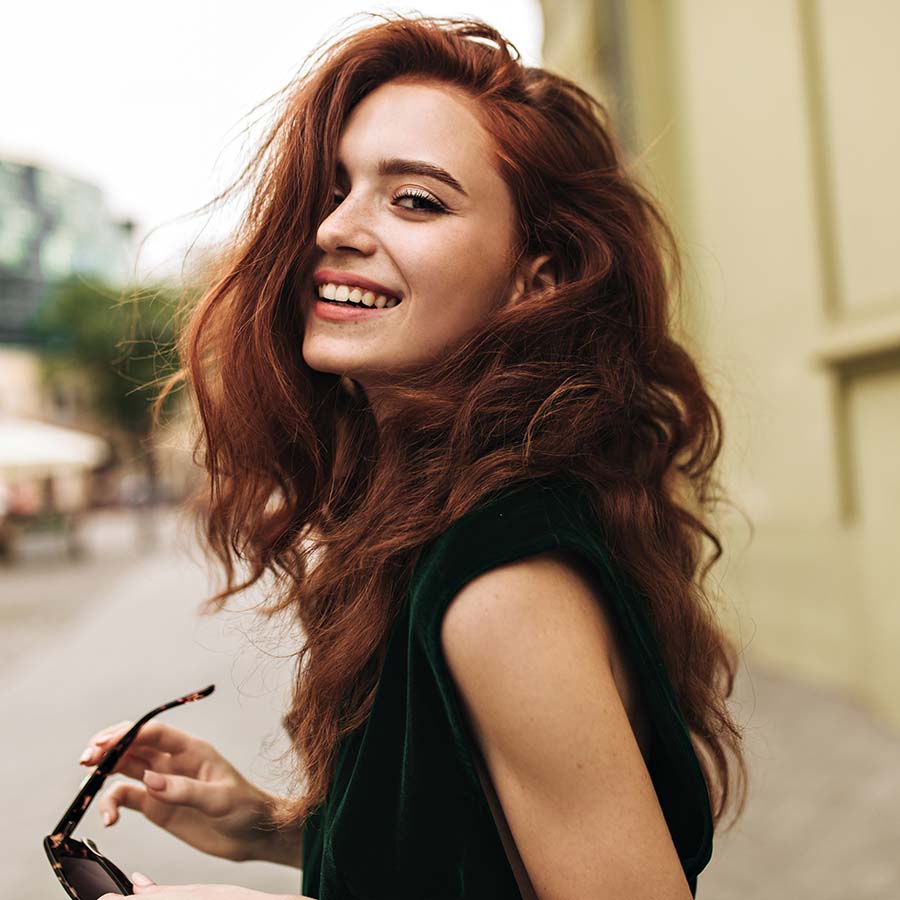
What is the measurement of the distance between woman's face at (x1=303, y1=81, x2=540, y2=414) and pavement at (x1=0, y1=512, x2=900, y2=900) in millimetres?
409

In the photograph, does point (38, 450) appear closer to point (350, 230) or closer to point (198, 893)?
point (350, 230)

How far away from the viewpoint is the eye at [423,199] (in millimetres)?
1274

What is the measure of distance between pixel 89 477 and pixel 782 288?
46.6 m

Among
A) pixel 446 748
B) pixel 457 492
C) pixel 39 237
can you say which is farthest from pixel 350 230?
pixel 39 237

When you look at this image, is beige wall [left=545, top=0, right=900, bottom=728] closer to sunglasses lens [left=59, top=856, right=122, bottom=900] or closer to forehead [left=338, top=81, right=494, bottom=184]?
forehead [left=338, top=81, right=494, bottom=184]

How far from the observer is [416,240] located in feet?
4.15

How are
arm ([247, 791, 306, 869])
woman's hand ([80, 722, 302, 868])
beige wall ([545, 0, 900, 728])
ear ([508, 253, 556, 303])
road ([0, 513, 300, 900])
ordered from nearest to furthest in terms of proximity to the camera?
1. ear ([508, 253, 556, 303])
2. woman's hand ([80, 722, 302, 868])
3. arm ([247, 791, 306, 869])
4. road ([0, 513, 300, 900])
5. beige wall ([545, 0, 900, 728])

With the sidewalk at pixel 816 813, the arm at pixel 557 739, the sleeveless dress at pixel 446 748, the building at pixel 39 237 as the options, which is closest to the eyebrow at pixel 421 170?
the sleeveless dress at pixel 446 748

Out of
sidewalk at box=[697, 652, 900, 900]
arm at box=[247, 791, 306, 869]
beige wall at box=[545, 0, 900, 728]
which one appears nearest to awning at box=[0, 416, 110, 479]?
beige wall at box=[545, 0, 900, 728]

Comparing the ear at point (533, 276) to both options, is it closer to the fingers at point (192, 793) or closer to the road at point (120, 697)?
the road at point (120, 697)

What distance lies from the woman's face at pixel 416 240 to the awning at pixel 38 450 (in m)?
19.5

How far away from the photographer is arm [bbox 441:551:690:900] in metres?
0.95

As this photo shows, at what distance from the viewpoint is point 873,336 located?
465cm

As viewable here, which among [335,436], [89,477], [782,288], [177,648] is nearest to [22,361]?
[89,477]
